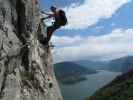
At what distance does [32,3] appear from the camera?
18.1 m

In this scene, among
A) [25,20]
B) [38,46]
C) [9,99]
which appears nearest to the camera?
[9,99]

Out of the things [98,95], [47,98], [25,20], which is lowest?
[98,95]

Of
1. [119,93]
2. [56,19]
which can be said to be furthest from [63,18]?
[119,93]

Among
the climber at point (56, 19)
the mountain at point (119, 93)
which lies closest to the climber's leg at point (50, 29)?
the climber at point (56, 19)

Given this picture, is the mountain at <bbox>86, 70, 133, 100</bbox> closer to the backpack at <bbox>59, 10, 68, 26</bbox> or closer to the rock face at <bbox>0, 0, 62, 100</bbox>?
the backpack at <bbox>59, 10, 68, 26</bbox>

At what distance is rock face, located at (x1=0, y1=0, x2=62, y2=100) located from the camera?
15502 mm

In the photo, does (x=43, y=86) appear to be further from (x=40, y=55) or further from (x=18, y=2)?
(x=18, y=2)

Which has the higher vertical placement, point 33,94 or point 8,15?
point 8,15

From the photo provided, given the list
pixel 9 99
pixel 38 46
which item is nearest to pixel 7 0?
pixel 38 46

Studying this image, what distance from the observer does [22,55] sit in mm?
16938

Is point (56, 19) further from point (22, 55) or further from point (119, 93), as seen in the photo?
point (119, 93)

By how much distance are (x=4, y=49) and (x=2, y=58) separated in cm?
47

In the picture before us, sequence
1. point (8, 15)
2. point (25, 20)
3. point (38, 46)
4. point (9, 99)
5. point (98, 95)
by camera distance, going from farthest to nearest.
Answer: point (98, 95) < point (38, 46) < point (25, 20) < point (8, 15) < point (9, 99)

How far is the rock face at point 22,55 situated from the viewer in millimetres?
15502
